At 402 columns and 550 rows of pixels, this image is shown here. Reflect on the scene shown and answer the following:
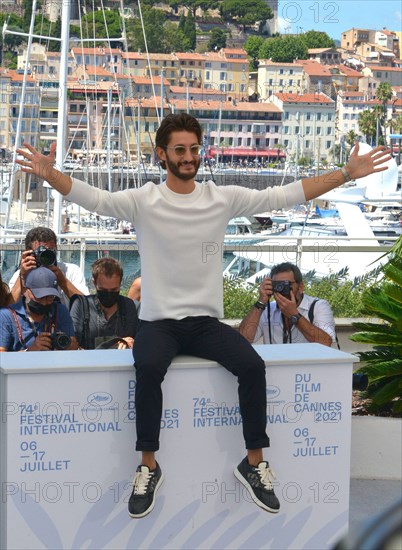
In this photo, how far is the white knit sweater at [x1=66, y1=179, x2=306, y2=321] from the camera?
4.34m

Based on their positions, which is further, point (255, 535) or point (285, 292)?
point (285, 292)

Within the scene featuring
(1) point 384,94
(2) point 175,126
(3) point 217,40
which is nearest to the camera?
(2) point 175,126

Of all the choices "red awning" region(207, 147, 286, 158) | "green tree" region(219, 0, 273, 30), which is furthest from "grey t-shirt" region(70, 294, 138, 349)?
"green tree" region(219, 0, 273, 30)

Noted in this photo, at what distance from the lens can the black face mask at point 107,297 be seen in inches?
232

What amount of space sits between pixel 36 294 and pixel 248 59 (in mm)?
55442

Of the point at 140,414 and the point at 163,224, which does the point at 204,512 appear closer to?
the point at 140,414

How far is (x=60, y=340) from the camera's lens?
16.6 feet

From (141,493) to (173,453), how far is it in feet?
0.72

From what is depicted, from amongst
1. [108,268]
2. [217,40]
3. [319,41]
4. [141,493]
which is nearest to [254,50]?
[319,41]

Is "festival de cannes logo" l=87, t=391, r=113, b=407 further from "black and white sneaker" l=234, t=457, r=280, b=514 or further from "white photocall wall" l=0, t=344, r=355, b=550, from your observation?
"black and white sneaker" l=234, t=457, r=280, b=514

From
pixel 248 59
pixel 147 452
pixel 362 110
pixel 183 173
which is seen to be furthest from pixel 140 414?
pixel 362 110

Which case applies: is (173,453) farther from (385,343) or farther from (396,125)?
(396,125)

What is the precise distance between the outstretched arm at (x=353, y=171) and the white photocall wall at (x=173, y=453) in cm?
70

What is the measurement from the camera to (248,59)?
59.2 meters
